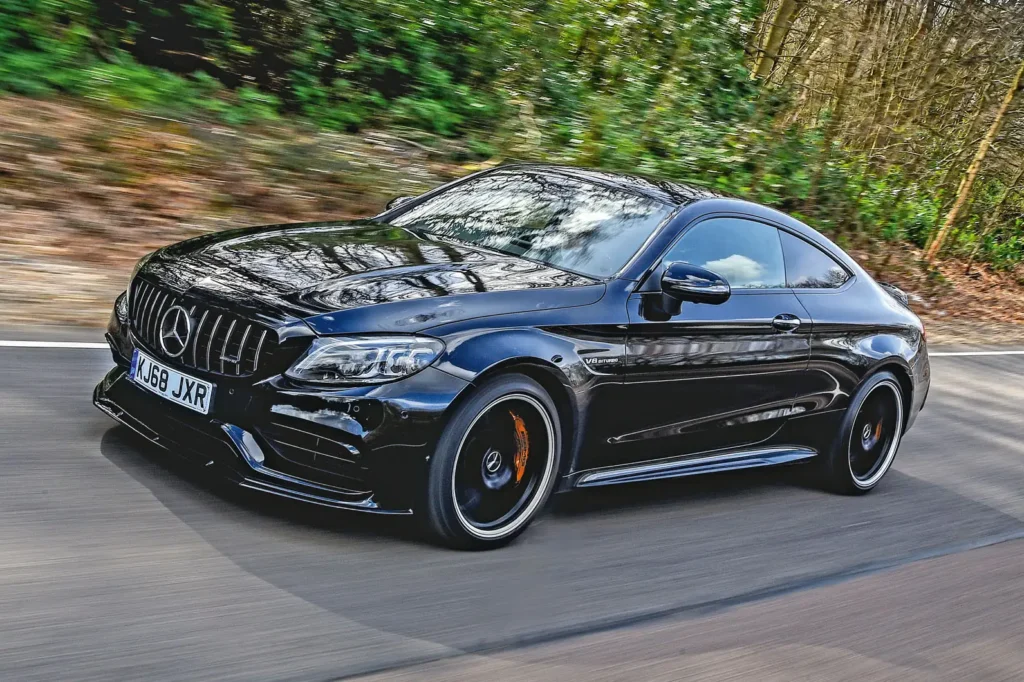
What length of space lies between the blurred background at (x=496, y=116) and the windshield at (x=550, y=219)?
2756mm

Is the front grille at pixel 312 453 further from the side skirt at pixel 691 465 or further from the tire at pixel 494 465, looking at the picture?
the side skirt at pixel 691 465

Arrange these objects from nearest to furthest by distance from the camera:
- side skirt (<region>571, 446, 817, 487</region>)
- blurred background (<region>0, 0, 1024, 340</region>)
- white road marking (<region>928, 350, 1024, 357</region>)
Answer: side skirt (<region>571, 446, 817, 487</region>)
blurred background (<region>0, 0, 1024, 340</region>)
white road marking (<region>928, 350, 1024, 357</region>)

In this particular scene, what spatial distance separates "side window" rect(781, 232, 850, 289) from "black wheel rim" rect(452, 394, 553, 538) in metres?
2.00

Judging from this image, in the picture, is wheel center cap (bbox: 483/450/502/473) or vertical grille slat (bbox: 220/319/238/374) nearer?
vertical grille slat (bbox: 220/319/238/374)

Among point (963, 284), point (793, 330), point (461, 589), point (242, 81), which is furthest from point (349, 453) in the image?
point (963, 284)

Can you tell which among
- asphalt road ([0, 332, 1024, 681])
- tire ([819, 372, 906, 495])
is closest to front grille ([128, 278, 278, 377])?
asphalt road ([0, 332, 1024, 681])

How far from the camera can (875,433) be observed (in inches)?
257

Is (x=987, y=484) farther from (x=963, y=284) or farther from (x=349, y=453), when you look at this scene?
(x=963, y=284)

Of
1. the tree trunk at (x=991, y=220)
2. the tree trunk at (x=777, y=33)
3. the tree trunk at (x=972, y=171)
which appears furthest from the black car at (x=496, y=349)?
the tree trunk at (x=991, y=220)

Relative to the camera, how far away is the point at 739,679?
12.3 feet

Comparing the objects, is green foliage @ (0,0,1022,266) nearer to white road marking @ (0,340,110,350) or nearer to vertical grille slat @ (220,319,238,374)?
white road marking @ (0,340,110,350)

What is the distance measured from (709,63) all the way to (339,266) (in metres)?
15.1

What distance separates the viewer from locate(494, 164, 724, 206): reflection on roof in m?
5.43

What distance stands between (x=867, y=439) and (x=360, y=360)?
358 centimetres
